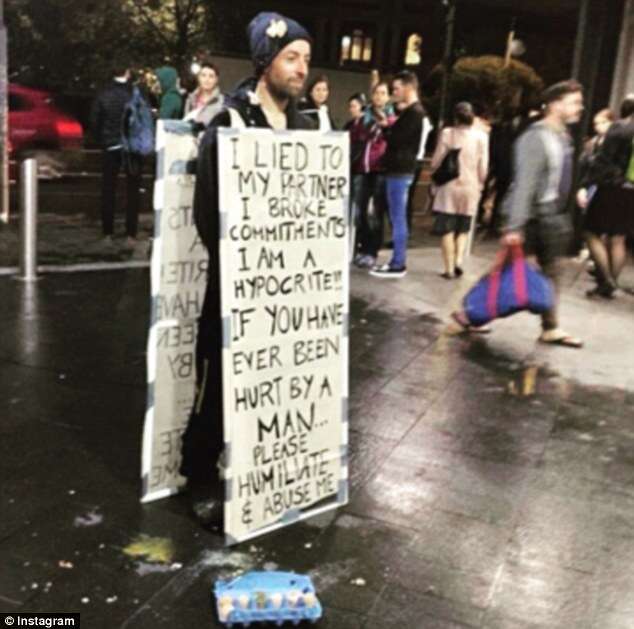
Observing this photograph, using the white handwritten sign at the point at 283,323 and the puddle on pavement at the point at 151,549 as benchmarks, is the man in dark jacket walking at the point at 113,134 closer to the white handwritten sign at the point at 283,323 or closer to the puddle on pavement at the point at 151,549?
the white handwritten sign at the point at 283,323

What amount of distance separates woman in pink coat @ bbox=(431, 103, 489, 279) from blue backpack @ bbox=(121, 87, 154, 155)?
125 inches

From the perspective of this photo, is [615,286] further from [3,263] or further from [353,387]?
[3,263]

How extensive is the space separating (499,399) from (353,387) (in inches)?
36.9

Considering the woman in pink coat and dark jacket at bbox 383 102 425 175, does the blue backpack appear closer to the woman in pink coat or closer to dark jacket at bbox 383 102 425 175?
dark jacket at bbox 383 102 425 175

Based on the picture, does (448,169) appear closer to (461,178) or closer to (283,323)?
(461,178)

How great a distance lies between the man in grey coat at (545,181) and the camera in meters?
6.35

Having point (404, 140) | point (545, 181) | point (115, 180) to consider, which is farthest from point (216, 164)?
point (115, 180)

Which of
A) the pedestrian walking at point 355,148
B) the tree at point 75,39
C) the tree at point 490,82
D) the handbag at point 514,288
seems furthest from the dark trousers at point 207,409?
the tree at point 75,39

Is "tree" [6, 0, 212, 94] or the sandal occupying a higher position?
"tree" [6, 0, 212, 94]

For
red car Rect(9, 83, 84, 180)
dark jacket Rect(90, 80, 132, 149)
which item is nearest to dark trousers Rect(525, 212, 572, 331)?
dark jacket Rect(90, 80, 132, 149)

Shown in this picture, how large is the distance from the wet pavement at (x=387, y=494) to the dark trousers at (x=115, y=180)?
10.1 feet

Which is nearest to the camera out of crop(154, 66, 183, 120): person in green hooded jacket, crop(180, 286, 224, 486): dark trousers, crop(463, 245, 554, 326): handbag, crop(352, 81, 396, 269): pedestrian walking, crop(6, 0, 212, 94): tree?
crop(180, 286, 224, 486): dark trousers

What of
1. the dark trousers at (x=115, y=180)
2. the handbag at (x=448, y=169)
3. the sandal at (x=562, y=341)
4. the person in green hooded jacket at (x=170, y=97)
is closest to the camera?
the sandal at (x=562, y=341)

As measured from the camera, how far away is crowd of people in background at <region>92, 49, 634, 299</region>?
8586mm
